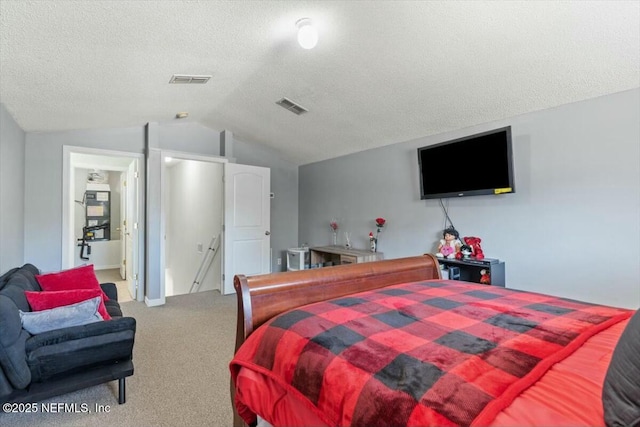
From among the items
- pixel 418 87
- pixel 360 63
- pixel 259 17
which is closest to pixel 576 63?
pixel 418 87

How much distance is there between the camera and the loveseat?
1.65 meters

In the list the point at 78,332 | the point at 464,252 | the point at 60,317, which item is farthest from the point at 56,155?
the point at 464,252

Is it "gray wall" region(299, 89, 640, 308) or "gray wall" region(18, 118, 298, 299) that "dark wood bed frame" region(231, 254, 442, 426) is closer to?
"gray wall" region(299, 89, 640, 308)

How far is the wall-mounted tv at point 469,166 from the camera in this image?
291 centimetres

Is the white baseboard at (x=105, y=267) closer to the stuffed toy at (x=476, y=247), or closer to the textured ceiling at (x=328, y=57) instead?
the textured ceiling at (x=328, y=57)

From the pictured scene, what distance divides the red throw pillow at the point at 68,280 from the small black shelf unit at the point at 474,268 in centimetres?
336

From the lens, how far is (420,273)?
241cm

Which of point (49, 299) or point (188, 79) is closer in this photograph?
point (49, 299)

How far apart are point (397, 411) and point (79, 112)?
3.88 meters

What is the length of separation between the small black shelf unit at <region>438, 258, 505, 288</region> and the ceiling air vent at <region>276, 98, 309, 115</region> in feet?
7.57

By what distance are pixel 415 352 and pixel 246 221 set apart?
425 centimetres

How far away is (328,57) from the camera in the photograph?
2621 mm

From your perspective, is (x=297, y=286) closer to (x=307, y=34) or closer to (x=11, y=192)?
(x=307, y=34)

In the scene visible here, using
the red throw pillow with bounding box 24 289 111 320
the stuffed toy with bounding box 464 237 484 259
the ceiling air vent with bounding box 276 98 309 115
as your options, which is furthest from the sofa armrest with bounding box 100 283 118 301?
the stuffed toy with bounding box 464 237 484 259
